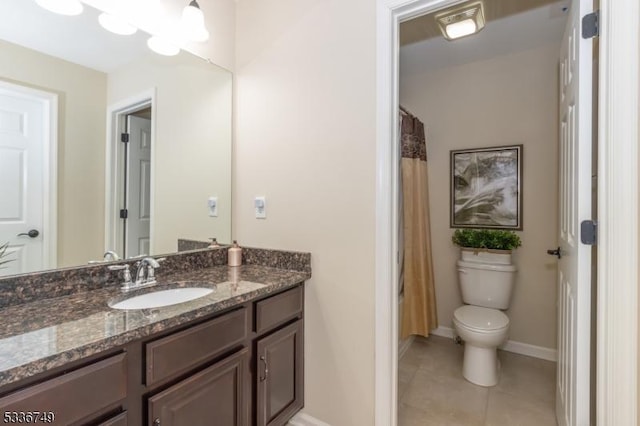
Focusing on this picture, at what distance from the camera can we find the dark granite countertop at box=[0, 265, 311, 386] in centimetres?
73

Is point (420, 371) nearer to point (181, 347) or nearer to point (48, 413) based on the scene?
point (181, 347)

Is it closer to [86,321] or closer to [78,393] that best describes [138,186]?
[86,321]

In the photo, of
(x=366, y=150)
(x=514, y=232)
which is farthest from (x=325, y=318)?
(x=514, y=232)

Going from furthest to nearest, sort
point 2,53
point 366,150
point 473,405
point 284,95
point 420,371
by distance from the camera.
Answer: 1. point 420,371
2. point 473,405
3. point 284,95
4. point 366,150
5. point 2,53

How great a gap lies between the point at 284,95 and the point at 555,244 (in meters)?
2.32

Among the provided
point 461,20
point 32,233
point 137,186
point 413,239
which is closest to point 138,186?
point 137,186

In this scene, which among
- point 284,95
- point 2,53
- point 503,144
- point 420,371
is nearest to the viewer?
point 2,53

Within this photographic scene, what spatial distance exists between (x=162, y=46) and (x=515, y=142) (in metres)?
2.61

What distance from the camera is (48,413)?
726 millimetres

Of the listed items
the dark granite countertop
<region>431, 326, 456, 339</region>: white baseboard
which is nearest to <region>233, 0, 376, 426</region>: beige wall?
the dark granite countertop

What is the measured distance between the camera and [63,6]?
1263 millimetres

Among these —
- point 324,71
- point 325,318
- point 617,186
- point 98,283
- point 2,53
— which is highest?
point 324,71

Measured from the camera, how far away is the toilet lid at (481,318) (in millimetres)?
2031

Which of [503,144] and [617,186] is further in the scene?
[503,144]
